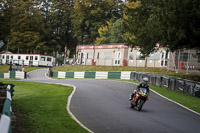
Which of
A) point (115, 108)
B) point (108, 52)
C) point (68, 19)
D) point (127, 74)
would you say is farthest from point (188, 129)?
point (68, 19)

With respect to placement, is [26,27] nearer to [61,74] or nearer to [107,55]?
[107,55]

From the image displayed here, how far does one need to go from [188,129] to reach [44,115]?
502 cm

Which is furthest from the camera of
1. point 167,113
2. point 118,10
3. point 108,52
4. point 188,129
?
point 118,10

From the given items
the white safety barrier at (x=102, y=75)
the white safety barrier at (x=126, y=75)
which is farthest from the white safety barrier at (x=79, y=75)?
the white safety barrier at (x=126, y=75)

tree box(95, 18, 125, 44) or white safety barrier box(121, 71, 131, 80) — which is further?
tree box(95, 18, 125, 44)

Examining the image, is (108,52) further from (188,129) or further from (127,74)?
(188,129)

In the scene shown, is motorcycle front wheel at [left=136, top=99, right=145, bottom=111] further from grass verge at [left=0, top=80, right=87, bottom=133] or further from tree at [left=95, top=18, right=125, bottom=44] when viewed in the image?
tree at [left=95, top=18, right=125, bottom=44]

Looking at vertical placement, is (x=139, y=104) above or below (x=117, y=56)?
below

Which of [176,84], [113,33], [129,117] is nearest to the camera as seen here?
[129,117]

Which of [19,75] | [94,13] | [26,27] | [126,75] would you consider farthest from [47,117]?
[26,27]

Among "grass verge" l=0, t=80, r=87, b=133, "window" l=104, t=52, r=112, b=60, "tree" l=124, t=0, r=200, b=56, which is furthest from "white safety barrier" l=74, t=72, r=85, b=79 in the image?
"grass verge" l=0, t=80, r=87, b=133

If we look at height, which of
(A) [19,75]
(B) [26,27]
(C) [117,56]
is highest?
(B) [26,27]

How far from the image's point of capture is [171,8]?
20.7m

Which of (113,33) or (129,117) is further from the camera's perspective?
(113,33)
